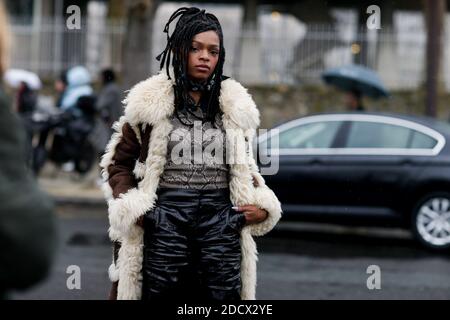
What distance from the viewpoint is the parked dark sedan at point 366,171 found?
10672 mm

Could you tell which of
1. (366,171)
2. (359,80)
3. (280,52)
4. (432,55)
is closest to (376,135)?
(366,171)

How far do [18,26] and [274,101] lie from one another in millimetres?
5916

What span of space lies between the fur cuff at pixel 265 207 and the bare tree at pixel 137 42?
34.4ft

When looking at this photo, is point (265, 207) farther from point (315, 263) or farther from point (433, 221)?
point (433, 221)

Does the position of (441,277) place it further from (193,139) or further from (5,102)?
(5,102)

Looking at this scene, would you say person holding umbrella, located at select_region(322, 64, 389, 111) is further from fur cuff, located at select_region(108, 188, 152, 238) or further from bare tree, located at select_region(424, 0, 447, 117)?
fur cuff, located at select_region(108, 188, 152, 238)

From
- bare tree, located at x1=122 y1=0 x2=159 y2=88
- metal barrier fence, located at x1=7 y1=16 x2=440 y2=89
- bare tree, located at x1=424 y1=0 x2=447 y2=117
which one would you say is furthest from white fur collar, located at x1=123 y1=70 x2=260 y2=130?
metal barrier fence, located at x1=7 y1=16 x2=440 y2=89

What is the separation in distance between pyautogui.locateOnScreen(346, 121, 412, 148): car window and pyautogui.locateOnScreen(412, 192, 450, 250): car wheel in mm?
704

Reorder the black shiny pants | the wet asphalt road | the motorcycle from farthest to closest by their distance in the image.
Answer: the motorcycle
the wet asphalt road
the black shiny pants

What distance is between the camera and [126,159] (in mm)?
4105

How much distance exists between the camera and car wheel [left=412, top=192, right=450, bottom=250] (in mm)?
10445

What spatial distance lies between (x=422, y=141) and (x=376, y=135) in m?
0.51

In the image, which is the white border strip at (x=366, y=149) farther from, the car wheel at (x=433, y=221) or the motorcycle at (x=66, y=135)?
the motorcycle at (x=66, y=135)

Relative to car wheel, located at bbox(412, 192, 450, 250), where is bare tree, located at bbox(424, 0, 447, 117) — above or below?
above
